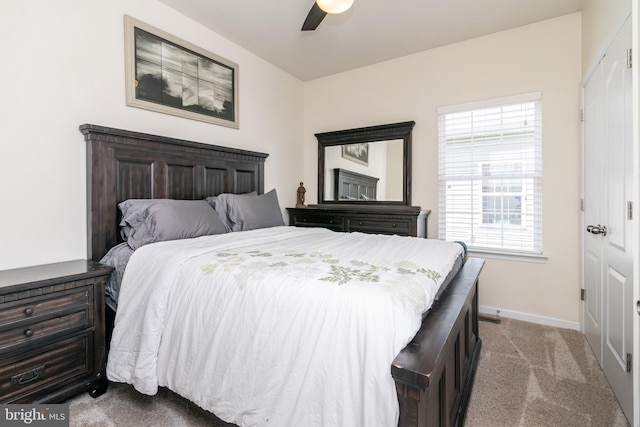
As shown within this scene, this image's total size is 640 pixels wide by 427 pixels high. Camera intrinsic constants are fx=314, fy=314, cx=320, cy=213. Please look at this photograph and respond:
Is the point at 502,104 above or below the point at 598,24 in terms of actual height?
below

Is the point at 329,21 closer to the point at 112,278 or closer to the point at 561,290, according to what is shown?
the point at 112,278

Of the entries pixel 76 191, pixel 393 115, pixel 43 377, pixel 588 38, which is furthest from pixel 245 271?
pixel 588 38

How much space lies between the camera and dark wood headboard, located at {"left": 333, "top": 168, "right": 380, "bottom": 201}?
3.90 meters

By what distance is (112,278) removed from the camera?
198 centimetres

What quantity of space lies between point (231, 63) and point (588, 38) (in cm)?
324

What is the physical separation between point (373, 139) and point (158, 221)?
8.58ft

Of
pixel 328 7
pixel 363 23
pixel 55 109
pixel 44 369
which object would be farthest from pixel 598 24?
pixel 44 369

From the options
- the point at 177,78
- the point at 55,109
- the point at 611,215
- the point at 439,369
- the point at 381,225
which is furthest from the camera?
the point at 381,225

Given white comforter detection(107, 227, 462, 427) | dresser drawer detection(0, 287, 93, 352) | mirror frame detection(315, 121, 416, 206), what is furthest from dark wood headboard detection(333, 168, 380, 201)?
dresser drawer detection(0, 287, 93, 352)

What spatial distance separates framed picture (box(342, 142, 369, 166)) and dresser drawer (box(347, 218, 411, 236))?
32.8 inches

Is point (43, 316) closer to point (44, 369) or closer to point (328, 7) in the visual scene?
point (44, 369)

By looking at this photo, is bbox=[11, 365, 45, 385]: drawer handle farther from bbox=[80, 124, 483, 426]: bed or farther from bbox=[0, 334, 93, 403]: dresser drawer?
bbox=[80, 124, 483, 426]: bed

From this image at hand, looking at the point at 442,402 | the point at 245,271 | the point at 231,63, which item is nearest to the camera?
the point at 442,402

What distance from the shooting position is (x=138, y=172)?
2.42 meters
